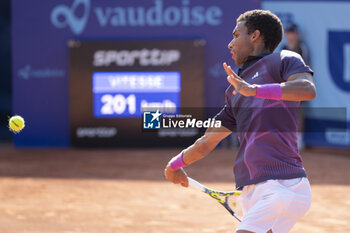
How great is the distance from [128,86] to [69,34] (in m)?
1.86

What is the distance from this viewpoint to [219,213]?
577cm

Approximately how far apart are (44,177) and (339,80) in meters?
6.43

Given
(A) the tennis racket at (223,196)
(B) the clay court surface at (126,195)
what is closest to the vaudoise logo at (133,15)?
(B) the clay court surface at (126,195)

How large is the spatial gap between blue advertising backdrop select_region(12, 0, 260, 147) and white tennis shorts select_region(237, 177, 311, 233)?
361 inches

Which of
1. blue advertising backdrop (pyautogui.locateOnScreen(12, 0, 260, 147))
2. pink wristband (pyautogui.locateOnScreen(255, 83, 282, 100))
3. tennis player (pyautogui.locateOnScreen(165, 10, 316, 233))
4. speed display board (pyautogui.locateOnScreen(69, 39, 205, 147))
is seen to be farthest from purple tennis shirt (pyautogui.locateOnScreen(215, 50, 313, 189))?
blue advertising backdrop (pyautogui.locateOnScreen(12, 0, 260, 147))

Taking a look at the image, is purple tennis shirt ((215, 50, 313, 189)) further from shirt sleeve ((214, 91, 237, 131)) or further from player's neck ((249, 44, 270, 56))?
shirt sleeve ((214, 91, 237, 131))

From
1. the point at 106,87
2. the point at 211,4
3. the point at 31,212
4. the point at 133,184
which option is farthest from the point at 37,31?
the point at 31,212

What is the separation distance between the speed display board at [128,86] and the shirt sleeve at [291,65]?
28.7 feet

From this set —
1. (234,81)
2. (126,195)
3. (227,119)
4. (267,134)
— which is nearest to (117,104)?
(126,195)

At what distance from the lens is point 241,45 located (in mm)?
2818

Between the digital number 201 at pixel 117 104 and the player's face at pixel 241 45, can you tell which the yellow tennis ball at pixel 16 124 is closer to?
the player's face at pixel 241 45

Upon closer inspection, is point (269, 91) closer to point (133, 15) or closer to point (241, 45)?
point (241, 45)

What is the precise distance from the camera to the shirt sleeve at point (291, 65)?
250cm

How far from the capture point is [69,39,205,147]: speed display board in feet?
37.6
